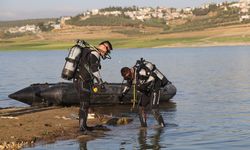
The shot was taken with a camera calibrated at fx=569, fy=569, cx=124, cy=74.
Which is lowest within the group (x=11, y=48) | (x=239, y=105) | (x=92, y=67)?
(x=11, y=48)

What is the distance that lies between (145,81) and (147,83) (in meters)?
0.08

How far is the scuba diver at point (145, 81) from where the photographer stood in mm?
15172

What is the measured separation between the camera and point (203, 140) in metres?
14.7

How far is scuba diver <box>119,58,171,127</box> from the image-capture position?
15.2m

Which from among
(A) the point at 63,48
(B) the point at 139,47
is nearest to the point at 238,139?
(B) the point at 139,47

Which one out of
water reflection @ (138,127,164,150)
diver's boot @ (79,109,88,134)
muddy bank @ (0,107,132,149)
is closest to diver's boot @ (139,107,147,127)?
water reflection @ (138,127,164,150)

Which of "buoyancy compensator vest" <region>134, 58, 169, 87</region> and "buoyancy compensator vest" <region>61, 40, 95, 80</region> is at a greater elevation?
"buoyancy compensator vest" <region>61, 40, 95, 80</region>

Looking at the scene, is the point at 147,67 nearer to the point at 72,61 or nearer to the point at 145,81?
the point at 145,81

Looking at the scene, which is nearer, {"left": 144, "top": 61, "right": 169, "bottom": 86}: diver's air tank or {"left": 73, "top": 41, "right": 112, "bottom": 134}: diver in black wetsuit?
{"left": 73, "top": 41, "right": 112, "bottom": 134}: diver in black wetsuit

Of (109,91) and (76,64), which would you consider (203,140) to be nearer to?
(76,64)

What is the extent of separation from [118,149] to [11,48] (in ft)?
477

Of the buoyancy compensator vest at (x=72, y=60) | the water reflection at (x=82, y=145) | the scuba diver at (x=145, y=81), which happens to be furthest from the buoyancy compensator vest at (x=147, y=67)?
the water reflection at (x=82, y=145)

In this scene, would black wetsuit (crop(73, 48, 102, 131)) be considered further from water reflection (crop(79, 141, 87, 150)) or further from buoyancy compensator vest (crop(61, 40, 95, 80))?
water reflection (crop(79, 141, 87, 150))

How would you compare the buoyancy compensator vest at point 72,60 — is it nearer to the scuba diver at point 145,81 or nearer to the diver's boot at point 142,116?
the scuba diver at point 145,81
